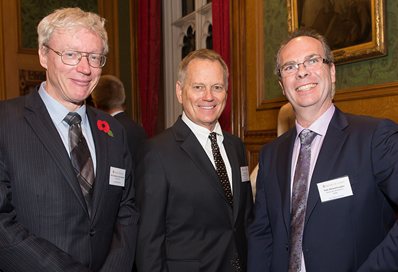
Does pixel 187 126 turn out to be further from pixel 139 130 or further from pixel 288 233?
pixel 139 130

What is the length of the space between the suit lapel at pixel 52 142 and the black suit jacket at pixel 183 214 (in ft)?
1.20

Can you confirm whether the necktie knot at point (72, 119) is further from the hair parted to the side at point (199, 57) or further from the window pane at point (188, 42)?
the window pane at point (188, 42)

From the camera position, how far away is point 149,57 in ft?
19.9

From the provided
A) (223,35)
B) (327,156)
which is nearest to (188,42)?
(223,35)

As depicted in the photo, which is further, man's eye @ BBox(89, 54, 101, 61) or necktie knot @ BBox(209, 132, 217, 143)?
necktie knot @ BBox(209, 132, 217, 143)

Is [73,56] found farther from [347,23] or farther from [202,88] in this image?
[347,23]

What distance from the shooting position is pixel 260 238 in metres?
2.08

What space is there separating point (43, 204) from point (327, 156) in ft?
3.74

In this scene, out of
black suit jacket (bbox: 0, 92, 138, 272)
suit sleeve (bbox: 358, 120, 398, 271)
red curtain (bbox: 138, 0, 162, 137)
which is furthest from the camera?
red curtain (bbox: 138, 0, 162, 137)

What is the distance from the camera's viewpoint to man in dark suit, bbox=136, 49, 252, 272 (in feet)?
6.62

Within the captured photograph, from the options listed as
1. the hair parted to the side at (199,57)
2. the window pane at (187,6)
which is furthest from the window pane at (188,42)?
the hair parted to the side at (199,57)

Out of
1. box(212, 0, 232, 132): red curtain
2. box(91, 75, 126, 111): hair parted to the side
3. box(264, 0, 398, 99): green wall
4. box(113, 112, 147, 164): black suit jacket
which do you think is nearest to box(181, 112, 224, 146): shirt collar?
box(113, 112, 147, 164): black suit jacket

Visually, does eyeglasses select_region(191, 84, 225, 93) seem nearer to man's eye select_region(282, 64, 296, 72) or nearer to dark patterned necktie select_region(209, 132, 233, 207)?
dark patterned necktie select_region(209, 132, 233, 207)

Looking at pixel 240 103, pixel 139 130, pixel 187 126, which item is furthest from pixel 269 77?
pixel 187 126
